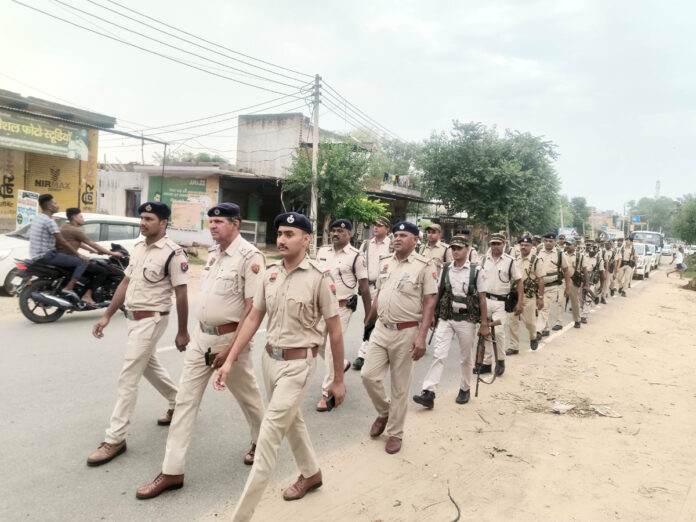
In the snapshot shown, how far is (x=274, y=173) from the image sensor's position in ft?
91.4

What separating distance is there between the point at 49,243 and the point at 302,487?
20.6 feet

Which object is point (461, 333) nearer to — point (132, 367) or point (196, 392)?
point (196, 392)

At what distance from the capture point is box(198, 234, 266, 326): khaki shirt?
10.8ft

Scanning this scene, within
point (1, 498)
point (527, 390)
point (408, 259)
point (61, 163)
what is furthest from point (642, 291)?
point (61, 163)

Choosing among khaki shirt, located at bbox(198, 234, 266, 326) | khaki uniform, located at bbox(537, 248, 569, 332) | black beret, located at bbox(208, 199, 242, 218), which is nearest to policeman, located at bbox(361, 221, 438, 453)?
khaki shirt, located at bbox(198, 234, 266, 326)

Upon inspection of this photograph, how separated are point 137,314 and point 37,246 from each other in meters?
4.86

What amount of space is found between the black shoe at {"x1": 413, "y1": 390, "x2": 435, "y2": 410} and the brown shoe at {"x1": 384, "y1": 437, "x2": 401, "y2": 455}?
0.95 m

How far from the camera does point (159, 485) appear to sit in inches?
119

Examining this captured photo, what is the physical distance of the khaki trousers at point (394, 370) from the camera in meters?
3.94

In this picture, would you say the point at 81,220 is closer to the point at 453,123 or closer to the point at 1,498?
the point at 1,498

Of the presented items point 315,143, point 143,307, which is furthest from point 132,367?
point 315,143

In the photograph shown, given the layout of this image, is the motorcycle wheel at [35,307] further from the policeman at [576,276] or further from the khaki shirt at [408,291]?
the policeman at [576,276]

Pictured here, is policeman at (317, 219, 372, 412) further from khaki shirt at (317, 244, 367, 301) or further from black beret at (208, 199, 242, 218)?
black beret at (208, 199, 242, 218)

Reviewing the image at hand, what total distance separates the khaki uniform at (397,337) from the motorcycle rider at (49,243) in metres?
5.54
